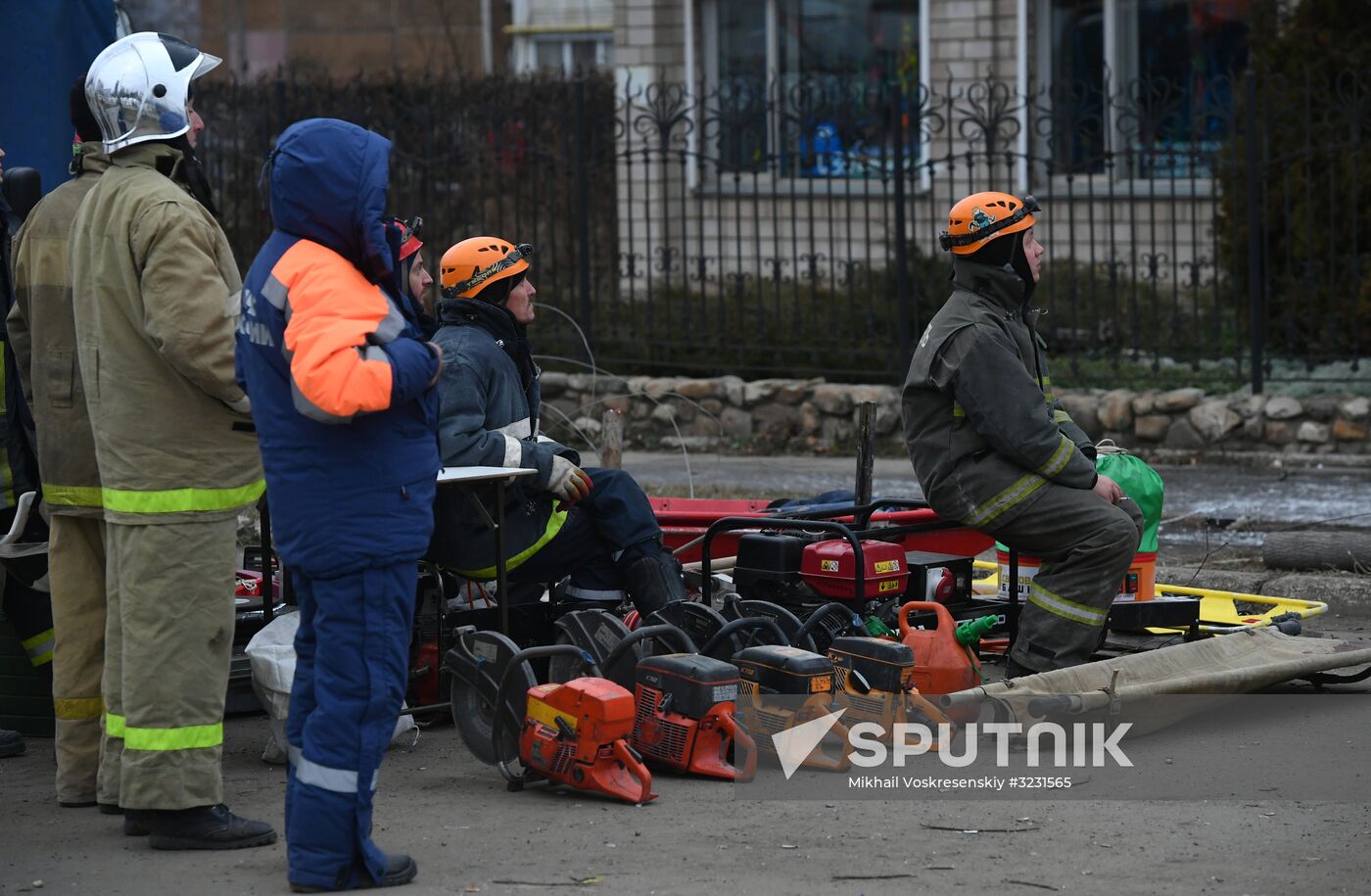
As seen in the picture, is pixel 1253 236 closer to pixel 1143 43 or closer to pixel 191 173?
pixel 1143 43

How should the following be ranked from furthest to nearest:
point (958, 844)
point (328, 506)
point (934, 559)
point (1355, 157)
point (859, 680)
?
point (1355, 157) < point (934, 559) < point (859, 680) < point (958, 844) < point (328, 506)

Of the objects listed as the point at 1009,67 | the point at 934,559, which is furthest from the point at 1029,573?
the point at 1009,67

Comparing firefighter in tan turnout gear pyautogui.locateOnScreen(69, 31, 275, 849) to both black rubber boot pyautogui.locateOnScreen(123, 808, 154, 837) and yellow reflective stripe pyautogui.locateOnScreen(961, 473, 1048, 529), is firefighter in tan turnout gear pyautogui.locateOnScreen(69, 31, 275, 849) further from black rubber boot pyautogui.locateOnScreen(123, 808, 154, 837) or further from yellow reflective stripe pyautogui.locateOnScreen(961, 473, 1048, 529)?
yellow reflective stripe pyautogui.locateOnScreen(961, 473, 1048, 529)

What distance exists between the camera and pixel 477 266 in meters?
6.30

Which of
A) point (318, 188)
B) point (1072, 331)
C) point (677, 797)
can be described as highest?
point (318, 188)

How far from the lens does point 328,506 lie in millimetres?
4094

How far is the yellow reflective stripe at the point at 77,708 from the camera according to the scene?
16.9 ft

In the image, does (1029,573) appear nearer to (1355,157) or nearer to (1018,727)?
(1018,727)

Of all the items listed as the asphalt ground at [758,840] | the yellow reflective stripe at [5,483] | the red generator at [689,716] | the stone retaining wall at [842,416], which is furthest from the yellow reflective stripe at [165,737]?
the stone retaining wall at [842,416]

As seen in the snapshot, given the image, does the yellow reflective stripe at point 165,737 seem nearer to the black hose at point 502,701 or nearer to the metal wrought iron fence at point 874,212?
the black hose at point 502,701

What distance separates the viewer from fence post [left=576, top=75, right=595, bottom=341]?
13055mm

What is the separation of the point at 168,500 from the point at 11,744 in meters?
1.68

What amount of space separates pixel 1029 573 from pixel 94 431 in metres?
3.49

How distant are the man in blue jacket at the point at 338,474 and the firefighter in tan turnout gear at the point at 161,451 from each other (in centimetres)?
51
